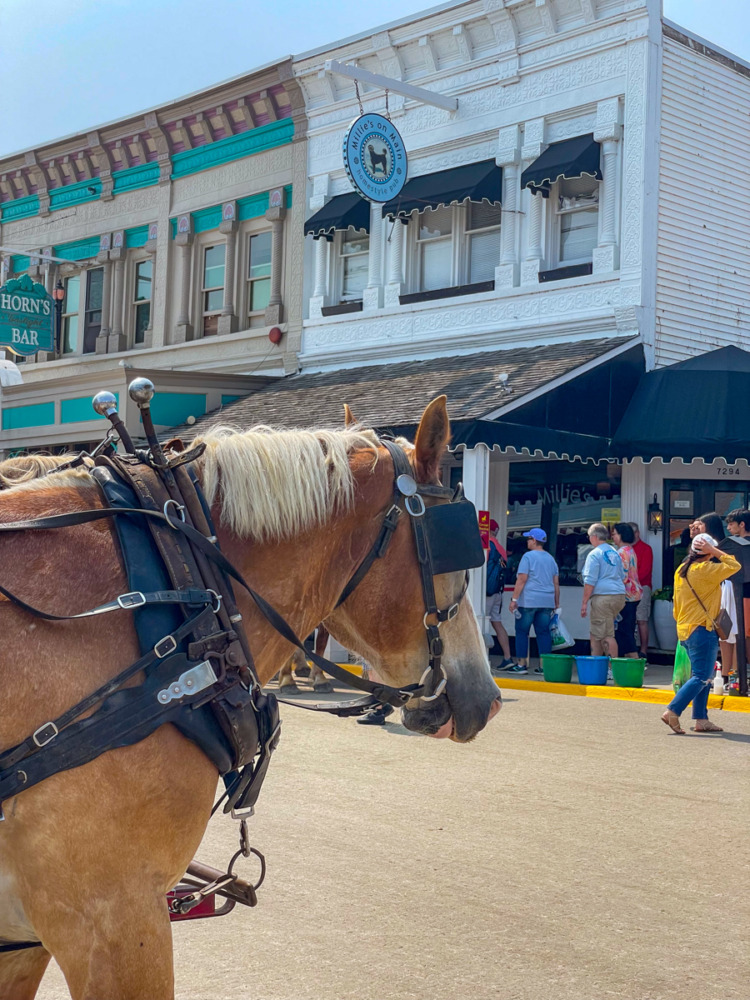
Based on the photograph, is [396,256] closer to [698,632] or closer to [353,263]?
[353,263]

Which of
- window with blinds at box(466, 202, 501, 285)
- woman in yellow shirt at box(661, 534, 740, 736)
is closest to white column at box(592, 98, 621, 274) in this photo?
window with blinds at box(466, 202, 501, 285)

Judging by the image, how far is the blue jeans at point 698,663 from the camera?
10.0 meters

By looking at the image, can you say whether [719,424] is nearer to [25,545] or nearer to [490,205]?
[490,205]

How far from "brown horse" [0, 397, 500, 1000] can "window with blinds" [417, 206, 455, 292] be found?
1594 centimetres

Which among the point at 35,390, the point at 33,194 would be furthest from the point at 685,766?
the point at 33,194

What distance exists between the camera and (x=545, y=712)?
1151 cm

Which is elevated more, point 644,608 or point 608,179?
point 608,179

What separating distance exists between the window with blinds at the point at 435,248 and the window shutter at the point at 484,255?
0.38 meters

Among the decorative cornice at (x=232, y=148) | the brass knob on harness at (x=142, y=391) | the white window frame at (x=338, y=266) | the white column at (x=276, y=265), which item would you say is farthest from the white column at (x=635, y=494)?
the brass knob on harness at (x=142, y=391)

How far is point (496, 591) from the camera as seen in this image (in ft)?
50.3

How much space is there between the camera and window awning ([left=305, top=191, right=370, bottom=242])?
61.7 feet

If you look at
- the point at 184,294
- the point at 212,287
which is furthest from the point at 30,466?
the point at 184,294

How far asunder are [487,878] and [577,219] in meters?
13.3

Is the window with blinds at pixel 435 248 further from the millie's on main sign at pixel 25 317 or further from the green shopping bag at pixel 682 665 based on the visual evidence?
the green shopping bag at pixel 682 665
